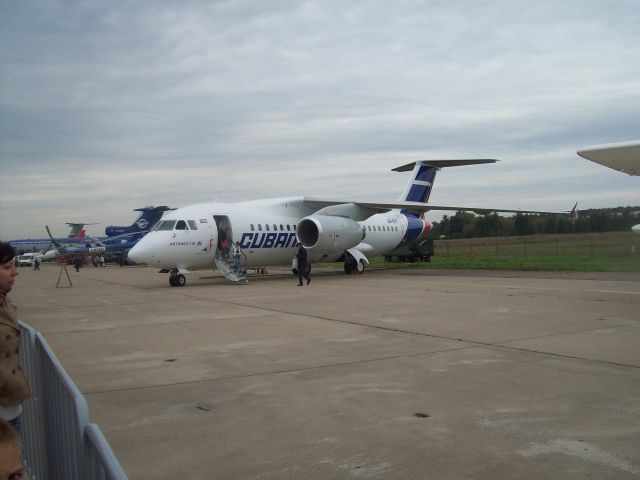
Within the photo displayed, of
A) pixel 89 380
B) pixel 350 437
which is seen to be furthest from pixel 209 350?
pixel 350 437

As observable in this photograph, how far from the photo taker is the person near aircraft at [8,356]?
318cm

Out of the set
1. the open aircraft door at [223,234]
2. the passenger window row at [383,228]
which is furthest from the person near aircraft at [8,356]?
the passenger window row at [383,228]

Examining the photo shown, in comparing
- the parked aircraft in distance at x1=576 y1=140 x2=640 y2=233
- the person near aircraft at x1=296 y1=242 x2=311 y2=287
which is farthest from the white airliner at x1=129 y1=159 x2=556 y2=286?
the parked aircraft in distance at x1=576 y1=140 x2=640 y2=233

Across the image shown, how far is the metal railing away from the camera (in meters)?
2.54

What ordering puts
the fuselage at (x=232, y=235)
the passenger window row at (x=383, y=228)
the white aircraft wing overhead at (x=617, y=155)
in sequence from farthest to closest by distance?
the passenger window row at (x=383, y=228) < the fuselage at (x=232, y=235) < the white aircraft wing overhead at (x=617, y=155)

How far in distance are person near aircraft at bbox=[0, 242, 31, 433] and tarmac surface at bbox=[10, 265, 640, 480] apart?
1.26 meters

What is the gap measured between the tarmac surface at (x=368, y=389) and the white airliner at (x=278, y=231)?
7.95 m

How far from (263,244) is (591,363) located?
16.9 m

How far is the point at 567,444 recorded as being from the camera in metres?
4.50

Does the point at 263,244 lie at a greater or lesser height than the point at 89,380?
greater

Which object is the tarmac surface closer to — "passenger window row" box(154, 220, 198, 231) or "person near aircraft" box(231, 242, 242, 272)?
"passenger window row" box(154, 220, 198, 231)

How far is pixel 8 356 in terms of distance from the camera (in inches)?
126

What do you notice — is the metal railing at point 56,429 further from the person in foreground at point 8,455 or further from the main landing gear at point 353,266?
the main landing gear at point 353,266

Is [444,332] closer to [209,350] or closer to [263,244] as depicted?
[209,350]
